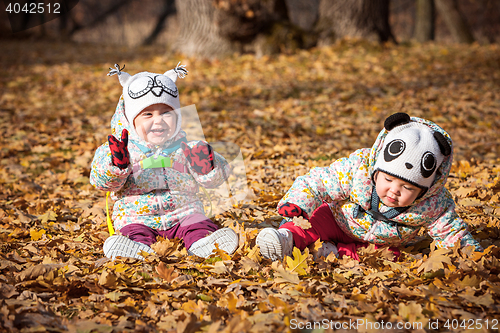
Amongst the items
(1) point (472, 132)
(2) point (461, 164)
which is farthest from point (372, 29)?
(2) point (461, 164)

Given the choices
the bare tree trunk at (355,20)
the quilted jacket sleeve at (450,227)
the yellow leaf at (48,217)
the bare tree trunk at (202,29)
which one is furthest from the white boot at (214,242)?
the bare tree trunk at (355,20)

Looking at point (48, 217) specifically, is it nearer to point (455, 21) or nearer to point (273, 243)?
point (273, 243)

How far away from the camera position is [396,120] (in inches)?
97.2

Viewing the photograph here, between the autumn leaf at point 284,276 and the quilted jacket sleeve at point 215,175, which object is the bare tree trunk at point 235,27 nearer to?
the quilted jacket sleeve at point 215,175

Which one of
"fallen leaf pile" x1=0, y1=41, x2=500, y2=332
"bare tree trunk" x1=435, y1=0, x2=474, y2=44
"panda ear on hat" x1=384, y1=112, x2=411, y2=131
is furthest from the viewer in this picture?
"bare tree trunk" x1=435, y1=0, x2=474, y2=44

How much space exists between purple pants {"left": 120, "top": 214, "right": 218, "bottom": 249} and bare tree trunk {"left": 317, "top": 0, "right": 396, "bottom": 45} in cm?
860

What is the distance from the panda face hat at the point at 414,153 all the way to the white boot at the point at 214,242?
3.48 ft

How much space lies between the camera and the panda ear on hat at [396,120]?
246 centimetres

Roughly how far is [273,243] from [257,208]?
1.24 metres

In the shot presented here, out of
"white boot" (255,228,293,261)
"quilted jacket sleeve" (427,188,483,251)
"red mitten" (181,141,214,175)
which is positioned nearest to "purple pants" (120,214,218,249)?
"red mitten" (181,141,214,175)

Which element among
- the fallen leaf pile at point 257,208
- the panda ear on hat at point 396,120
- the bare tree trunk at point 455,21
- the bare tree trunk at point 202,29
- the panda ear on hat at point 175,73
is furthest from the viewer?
the bare tree trunk at point 455,21

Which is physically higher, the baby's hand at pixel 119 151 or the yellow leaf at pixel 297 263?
the baby's hand at pixel 119 151

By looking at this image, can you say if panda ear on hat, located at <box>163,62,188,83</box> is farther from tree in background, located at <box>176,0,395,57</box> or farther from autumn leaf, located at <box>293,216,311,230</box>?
tree in background, located at <box>176,0,395,57</box>

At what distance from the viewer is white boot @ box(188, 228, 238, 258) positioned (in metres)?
2.71
